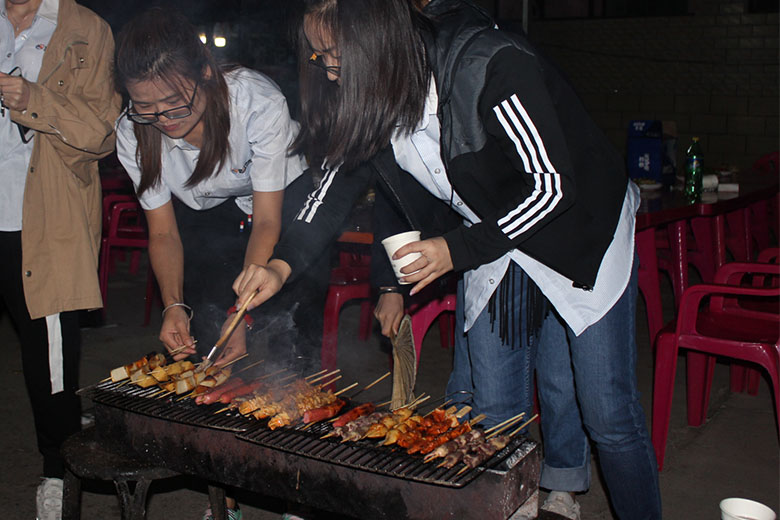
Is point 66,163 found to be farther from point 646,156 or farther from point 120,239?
point 646,156

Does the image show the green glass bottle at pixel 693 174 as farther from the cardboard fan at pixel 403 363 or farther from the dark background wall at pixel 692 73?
the dark background wall at pixel 692 73

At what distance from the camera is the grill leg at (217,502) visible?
3062 mm

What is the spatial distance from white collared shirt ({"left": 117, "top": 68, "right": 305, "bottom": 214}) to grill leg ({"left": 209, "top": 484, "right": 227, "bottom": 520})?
1282 millimetres

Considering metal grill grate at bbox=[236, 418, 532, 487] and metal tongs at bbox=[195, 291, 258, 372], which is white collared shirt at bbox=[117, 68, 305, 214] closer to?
metal tongs at bbox=[195, 291, 258, 372]

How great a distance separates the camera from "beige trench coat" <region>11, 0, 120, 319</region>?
3.22m

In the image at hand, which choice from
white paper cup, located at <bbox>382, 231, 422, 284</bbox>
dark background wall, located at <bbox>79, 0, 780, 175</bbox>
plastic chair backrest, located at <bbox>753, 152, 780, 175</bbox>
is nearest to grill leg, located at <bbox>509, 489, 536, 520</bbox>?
white paper cup, located at <bbox>382, 231, 422, 284</bbox>

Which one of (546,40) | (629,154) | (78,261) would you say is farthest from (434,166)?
(546,40)

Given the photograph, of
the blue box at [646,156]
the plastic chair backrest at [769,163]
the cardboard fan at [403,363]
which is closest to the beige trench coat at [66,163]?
the cardboard fan at [403,363]

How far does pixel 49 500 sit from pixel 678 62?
14.5 metres

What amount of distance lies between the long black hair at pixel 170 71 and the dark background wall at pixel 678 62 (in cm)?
954

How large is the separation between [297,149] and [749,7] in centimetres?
1403

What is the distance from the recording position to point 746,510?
258 centimetres

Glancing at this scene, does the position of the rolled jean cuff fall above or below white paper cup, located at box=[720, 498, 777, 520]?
below

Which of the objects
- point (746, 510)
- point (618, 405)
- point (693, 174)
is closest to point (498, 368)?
point (618, 405)
